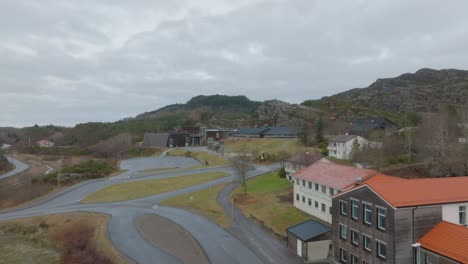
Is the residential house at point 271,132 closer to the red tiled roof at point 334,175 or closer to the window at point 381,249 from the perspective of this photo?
the red tiled roof at point 334,175

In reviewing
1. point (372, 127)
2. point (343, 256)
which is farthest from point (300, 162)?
point (372, 127)

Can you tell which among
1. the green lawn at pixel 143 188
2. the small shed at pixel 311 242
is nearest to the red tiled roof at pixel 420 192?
the small shed at pixel 311 242

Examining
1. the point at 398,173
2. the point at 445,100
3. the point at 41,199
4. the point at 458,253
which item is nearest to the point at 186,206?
the point at 41,199

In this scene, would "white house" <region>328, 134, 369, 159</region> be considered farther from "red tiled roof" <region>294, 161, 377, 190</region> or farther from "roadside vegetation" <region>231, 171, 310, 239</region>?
"red tiled roof" <region>294, 161, 377, 190</region>

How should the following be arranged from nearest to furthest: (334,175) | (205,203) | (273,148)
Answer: (334,175) < (205,203) < (273,148)

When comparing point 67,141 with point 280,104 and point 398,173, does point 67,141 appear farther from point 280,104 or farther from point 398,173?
point 398,173

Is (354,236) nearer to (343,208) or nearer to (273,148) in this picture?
(343,208)
